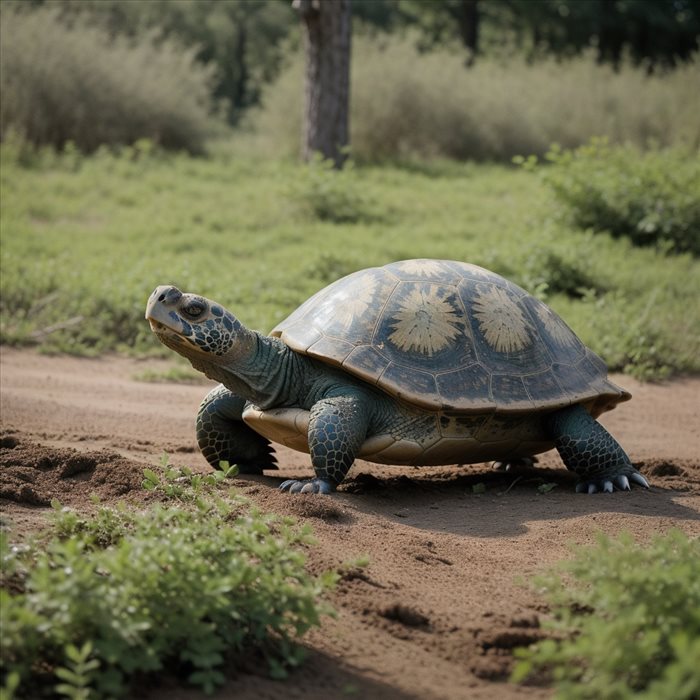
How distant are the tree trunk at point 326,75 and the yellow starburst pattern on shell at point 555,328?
8776mm

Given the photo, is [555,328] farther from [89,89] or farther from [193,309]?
[89,89]

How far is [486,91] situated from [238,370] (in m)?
17.3

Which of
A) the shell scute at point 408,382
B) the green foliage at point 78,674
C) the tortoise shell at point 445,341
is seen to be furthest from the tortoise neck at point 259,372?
the green foliage at point 78,674

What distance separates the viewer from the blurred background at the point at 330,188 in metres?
9.34

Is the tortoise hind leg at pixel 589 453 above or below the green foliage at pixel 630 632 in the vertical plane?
below

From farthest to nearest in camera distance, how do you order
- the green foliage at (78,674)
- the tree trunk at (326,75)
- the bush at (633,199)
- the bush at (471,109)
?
1. the bush at (471,109)
2. the tree trunk at (326,75)
3. the bush at (633,199)
4. the green foliage at (78,674)

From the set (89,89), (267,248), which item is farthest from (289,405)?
(89,89)

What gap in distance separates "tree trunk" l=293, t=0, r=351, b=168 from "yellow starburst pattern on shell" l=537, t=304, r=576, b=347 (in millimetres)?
8776

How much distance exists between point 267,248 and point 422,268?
21.0 ft

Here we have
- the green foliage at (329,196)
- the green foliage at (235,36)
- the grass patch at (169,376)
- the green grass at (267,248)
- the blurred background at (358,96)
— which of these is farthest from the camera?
the green foliage at (235,36)

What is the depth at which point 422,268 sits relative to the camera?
5.52 metres

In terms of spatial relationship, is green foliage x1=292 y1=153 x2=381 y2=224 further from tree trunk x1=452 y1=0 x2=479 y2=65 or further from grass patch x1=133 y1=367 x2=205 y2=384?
tree trunk x1=452 y1=0 x2=479 y2=65

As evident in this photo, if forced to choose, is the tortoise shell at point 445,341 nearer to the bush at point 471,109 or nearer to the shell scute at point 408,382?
the shell scute at point 408,382

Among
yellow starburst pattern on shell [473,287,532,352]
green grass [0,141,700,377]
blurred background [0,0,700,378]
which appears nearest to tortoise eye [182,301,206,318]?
yellow starburst pattern on shell [473,287,532,352]
